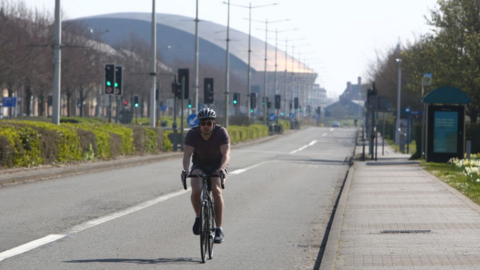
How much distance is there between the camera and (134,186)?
72.5ft

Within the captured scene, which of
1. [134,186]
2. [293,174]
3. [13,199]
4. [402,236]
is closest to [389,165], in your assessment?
[293,174]

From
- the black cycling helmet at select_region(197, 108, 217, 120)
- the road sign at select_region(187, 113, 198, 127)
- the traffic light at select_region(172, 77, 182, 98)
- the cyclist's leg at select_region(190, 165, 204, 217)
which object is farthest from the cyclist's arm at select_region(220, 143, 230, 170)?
the road sign at select_region(187, 113, 198, 127)

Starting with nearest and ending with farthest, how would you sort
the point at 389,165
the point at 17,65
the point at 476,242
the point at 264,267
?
1. the point at 264,267
2. the point at 476,242
3. the point at 389,165
4. the point at 17,65

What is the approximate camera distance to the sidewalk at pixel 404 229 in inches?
396

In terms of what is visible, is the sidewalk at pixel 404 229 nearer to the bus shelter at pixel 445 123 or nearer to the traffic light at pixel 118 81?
the bus shelter at pixel 445 123

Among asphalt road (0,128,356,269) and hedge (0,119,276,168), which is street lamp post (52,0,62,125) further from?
asphalt road (0,128,356,269)

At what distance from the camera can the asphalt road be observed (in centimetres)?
1062

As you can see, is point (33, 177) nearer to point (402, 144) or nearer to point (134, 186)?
point (134, 186)

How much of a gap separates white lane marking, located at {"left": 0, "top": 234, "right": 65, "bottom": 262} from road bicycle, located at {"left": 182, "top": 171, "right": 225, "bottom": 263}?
81.3 inches

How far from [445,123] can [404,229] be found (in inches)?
839

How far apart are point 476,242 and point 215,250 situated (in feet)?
10.5

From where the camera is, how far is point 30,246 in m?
11.2

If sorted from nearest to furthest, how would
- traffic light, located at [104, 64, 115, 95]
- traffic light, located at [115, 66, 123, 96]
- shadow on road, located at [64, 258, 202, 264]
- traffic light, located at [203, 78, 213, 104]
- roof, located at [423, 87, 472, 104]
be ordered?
shadow on road, located at [64, 258, 202, 264]
roof, located at [423, 87, 472, 104]
traffic light, located at [104, 64, 115, 95]
traffic light, located at [115, 66, 123, 96]
traffic light, located at [203, 78, 213, 104]

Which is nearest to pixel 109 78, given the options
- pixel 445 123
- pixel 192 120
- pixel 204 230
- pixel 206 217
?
pixel 192 120
